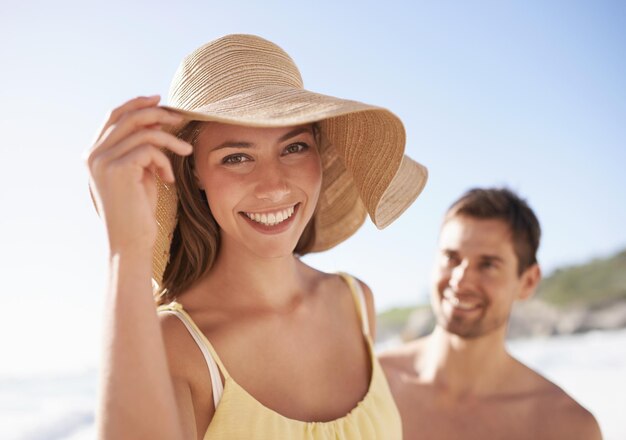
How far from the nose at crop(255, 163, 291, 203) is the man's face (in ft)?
7.01

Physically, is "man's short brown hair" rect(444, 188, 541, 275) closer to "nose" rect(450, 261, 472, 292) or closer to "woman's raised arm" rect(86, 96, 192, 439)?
"nose" rect(450, 261, 472, 292)

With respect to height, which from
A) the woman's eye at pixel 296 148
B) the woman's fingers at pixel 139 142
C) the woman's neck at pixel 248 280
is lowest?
the woman's neck at pixel 248 280

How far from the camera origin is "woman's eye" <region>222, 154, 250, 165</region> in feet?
6.48

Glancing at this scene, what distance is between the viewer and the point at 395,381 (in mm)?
4074

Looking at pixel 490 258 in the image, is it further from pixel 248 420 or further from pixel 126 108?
pixel 126 108

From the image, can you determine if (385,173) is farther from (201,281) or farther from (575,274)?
(575,274)

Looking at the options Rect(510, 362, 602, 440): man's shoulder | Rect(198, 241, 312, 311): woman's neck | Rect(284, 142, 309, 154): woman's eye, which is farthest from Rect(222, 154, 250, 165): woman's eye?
Rect(510, 362, 602, 440): man's shoulder

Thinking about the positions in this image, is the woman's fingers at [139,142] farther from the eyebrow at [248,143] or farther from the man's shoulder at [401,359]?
the man's shoulder at [401,359]

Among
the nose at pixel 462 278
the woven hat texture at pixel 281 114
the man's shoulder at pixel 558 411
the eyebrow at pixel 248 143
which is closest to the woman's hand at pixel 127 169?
the woven hat texture at pixel 281 114

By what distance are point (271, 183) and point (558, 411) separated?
2.79m

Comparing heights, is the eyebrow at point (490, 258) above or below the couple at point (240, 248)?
below

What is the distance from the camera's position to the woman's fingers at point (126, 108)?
1.46 metres

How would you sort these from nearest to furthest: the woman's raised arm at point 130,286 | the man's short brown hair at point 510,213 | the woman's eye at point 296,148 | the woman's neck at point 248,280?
the woman's raised arm at point 130,286
the woman's eye at point 296,148
the woman's neck at point 248,280
the man's short brown hair at point 510,213

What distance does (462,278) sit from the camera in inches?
153
